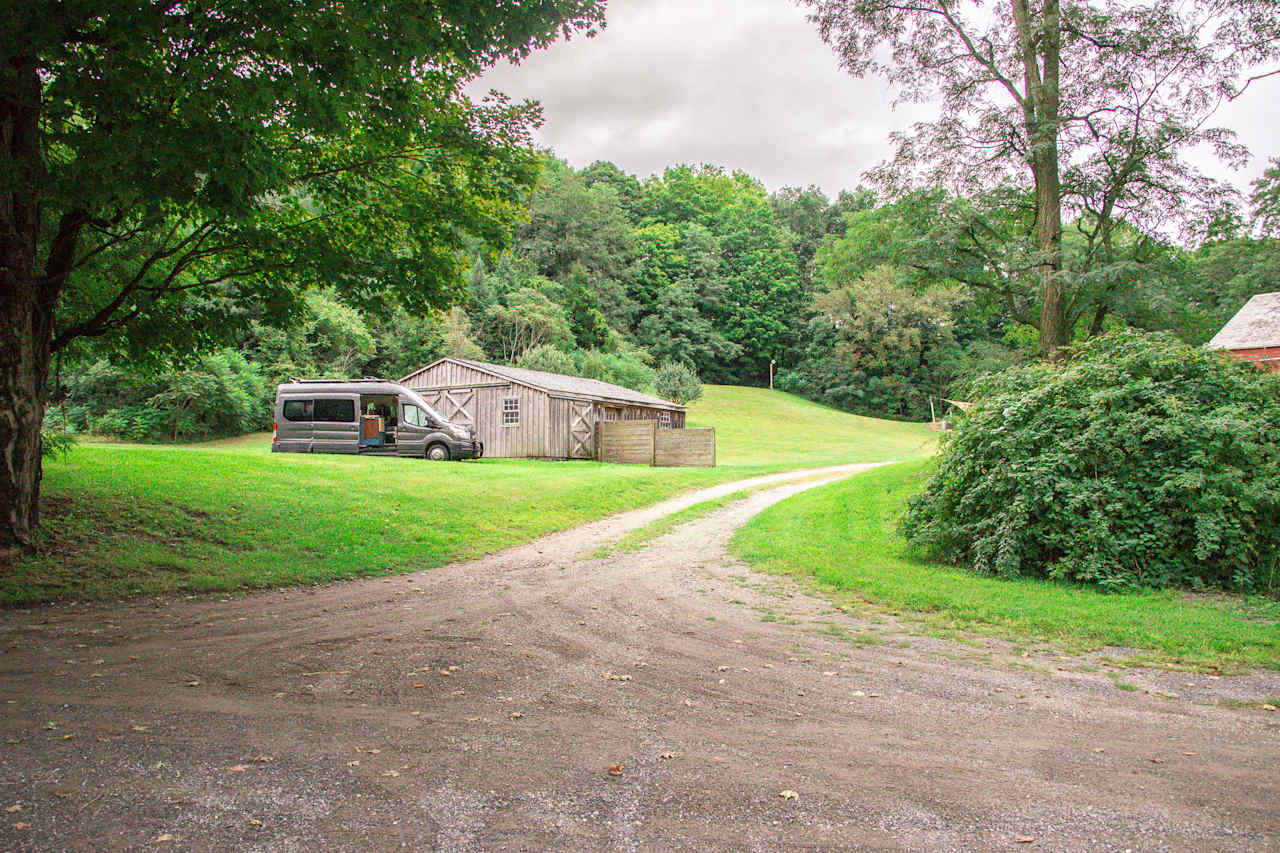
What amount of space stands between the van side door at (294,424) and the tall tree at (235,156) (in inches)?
487

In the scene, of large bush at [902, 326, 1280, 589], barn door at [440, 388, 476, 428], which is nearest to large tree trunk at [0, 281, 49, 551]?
large bush at [902, 326, 1280, 589]

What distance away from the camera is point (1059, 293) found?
13.4 m

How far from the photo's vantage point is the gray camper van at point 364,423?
864 inches

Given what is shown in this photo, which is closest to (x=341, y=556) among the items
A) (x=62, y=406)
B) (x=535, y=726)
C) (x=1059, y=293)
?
(x=535, y=726)

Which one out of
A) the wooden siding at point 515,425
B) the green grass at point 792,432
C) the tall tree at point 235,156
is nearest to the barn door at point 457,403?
the wooden siding at point 515,425

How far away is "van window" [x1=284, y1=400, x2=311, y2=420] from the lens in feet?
74.3

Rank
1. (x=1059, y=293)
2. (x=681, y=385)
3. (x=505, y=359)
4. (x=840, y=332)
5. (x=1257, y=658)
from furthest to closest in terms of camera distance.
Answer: (x=840, y=332) < (x=681, y=385) < (x=505, y=359) < (x=1059, y=293) < (x=1257, y=658)

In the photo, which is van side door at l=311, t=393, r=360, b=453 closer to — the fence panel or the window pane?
the window pane

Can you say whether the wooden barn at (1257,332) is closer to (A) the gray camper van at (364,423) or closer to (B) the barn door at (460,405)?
(A) the gray camper van at (364,423)

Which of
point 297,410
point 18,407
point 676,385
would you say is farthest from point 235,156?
point 676,385

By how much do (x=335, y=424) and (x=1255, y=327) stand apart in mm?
29774

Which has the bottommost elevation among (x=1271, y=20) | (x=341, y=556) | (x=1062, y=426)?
(x=341, y=556)

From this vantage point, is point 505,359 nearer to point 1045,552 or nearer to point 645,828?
point 1045,552

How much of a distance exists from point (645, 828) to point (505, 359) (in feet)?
149
